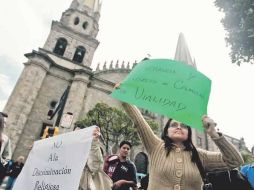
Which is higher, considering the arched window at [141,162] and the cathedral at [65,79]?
the cathedral at [65,79]

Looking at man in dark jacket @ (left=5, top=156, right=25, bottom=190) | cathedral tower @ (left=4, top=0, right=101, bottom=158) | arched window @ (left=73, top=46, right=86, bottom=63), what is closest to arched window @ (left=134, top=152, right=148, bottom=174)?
cathedral tower @ (left=4, top=0, right=101, bottom=158)

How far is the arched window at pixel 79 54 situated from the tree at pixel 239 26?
19539 millimetres

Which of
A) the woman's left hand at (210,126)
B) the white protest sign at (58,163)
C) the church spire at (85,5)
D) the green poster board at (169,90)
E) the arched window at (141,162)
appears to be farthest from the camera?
the church spire at (85,5)

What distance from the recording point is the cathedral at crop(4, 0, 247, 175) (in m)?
21.1

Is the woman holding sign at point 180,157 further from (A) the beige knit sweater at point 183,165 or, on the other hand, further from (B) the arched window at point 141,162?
(B) the arched window at point 141,162

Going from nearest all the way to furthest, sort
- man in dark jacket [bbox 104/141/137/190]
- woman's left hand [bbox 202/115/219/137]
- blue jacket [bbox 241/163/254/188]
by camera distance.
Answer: woman's left hand [bbox 202/115/219/137] → blue jacket [bbox 241/163/254/188] → man in dark jacket [bbox 104/141/137/190]

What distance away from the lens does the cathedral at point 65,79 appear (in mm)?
21062

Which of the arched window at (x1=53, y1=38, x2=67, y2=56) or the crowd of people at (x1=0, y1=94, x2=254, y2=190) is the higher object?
the arched window at (x1=53, y1=38, x2=67, y2=56)

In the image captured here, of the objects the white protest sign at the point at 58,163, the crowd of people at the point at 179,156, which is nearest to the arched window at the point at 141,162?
the white protest sign at the point at 58,163

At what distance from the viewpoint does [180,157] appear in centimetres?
202

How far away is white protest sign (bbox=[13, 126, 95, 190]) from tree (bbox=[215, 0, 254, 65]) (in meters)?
9.23

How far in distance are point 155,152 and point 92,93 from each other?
78.7 ft

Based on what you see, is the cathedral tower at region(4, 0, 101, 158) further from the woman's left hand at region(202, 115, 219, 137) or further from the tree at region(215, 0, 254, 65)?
the woman's left hand at region(202, 115, 219, 137)

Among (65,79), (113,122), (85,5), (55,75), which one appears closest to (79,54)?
(65,79)
